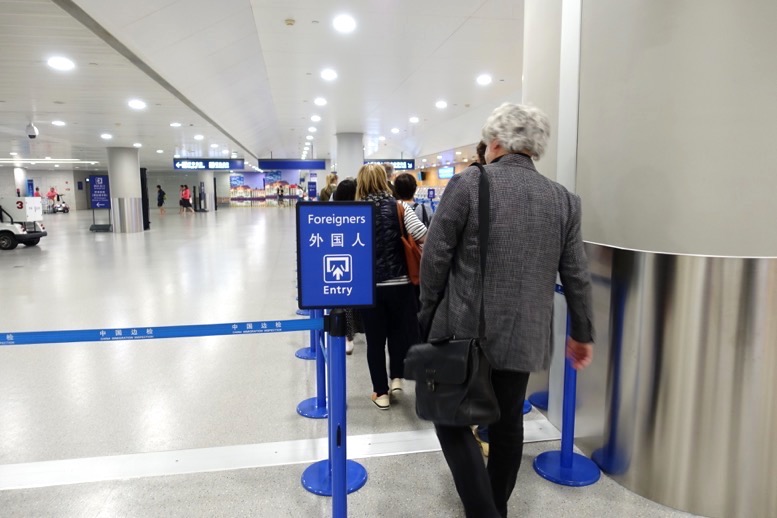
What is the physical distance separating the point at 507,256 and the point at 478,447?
0.71 metres

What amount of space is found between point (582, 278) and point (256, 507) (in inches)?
68.6

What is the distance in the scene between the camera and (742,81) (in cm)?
203

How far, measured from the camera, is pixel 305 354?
4.29 metres

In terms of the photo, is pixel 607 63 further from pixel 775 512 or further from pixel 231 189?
pixel 231 189

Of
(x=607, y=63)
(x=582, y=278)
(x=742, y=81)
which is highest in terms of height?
(x=607, y=63)

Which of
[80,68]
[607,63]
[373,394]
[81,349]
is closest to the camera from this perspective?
[607,63]

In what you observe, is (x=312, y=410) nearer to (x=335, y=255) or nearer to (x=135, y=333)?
(x=135, y=333)

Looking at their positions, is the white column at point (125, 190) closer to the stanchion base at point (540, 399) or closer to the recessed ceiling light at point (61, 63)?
the recessed ceiling light at point (61, 63)

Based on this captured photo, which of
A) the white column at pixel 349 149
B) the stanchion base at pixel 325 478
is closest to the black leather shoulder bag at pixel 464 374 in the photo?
the stanchion base at pixel 325 478

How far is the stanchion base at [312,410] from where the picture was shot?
3156 millimetres

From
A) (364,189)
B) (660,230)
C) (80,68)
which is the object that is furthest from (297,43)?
(660,230)

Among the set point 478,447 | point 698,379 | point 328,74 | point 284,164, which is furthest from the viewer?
point 284,164

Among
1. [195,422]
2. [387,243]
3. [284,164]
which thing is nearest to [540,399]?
[387,243]

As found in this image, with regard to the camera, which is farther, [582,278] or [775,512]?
[775,512]
